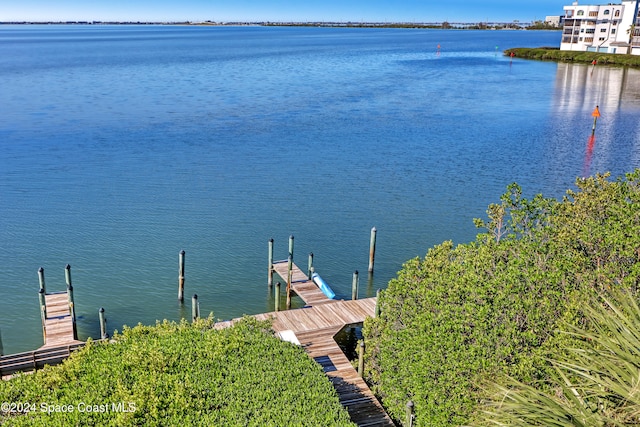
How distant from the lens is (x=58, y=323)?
20.4m

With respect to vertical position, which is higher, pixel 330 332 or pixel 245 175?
pixel 245 175

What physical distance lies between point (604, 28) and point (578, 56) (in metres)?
12.5

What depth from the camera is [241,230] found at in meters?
30.4

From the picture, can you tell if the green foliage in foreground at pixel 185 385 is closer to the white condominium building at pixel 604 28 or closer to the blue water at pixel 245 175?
the blue water at pixel 245 175

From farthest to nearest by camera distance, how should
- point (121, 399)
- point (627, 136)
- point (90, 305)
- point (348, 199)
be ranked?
point (627, 136) < point (348, 199) < point (90, 305) < point (121, 399)

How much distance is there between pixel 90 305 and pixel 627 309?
2062cm

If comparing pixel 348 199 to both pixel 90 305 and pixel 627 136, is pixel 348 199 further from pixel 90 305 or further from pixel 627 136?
pixel 627 136

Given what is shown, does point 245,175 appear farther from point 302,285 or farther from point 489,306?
point 489,306

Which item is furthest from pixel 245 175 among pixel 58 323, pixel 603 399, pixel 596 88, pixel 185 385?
pixel 596 88

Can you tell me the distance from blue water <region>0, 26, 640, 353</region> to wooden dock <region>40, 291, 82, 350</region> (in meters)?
1.16

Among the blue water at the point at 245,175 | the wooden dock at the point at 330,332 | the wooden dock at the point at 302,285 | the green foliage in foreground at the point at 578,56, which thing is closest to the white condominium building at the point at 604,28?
the green foliage in foreground at the point at 578,56

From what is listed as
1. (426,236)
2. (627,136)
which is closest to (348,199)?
(426,236)

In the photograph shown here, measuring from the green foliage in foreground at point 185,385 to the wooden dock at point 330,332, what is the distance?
3.26 meters

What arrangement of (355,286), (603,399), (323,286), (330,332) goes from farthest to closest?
(323,286) → (355,286) → (330,332) → (603,399)
